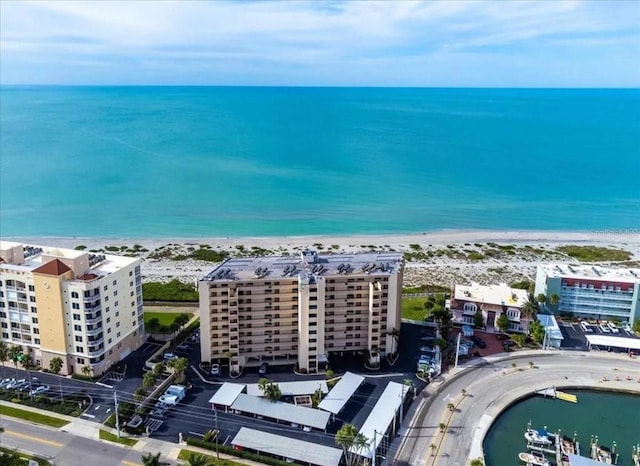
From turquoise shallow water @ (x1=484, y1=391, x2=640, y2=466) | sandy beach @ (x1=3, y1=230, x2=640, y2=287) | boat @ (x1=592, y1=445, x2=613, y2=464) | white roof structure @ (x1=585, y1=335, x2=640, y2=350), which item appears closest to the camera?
boat @ (x1=592, y1=445, x2=613, y2=464)

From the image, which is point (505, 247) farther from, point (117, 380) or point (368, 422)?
point (117, 380)

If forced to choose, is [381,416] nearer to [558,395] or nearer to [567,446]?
[567,446]

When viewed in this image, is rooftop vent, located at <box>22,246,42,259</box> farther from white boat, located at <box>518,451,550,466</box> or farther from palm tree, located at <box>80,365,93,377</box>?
white boat, located at <box>518,451,550,466</box>

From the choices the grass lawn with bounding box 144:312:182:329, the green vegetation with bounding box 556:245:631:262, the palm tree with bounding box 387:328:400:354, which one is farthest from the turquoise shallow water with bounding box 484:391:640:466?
the green vegetation with bounding box 556:245:631:262

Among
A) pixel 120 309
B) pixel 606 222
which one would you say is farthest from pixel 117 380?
pixel 606 222

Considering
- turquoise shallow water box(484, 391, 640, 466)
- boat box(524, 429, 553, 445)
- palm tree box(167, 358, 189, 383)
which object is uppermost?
palm tree box(167, 358, 189, 383)

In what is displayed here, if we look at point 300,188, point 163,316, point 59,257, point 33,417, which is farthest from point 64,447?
point 300,188

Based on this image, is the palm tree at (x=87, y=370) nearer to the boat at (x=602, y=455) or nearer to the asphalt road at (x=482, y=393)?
the asphalt road at (x=482, y=393)
